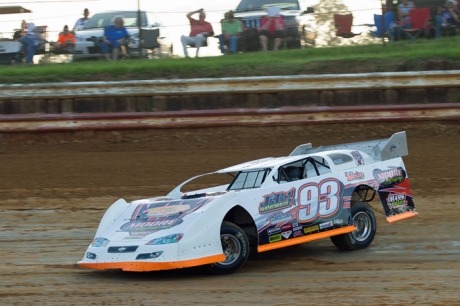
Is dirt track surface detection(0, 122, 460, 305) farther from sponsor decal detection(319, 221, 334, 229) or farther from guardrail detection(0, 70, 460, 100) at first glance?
guardrail detection(0, 70, 460, 100)

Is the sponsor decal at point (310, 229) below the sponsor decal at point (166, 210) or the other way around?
below

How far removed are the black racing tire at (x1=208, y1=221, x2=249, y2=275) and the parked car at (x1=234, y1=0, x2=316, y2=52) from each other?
9377 mm

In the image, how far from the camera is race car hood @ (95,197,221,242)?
6.90 m

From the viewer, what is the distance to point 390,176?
28.8 feet

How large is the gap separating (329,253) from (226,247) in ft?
5.46

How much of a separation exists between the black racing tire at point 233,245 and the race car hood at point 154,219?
330 mm

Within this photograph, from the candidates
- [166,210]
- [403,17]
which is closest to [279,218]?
[166,210]

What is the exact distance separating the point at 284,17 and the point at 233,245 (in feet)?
31.1

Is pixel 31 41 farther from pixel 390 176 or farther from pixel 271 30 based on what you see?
pixel 390 176

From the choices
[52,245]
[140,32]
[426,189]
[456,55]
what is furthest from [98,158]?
[456,55]

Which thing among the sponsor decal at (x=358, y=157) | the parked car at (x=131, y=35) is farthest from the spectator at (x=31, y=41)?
the sponsor decal at (x=358, y=157)

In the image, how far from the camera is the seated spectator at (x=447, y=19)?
15.3 meters

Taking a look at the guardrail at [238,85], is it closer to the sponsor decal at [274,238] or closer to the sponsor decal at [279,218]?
the sponsor decal at [279,218]

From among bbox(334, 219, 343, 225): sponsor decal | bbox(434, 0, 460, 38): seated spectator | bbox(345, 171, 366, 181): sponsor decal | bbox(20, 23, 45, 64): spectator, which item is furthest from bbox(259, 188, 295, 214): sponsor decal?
bbox(20, 23, 45, 64): spectator
